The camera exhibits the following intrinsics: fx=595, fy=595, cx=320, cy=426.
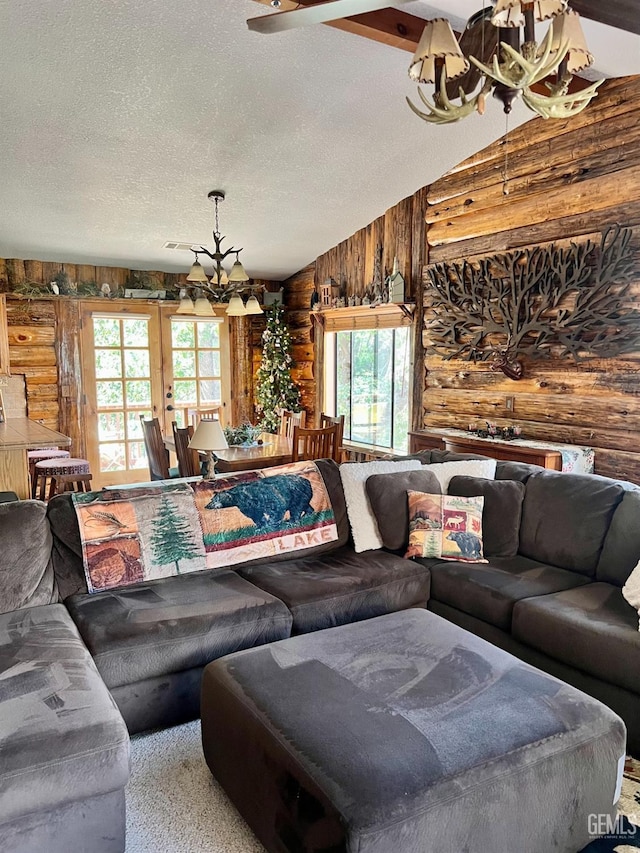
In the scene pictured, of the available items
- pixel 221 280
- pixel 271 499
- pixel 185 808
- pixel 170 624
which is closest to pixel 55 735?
pixel 185 808

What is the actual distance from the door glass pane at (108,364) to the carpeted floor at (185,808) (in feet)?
15.9

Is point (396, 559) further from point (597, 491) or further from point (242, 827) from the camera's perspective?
point (242, 827)

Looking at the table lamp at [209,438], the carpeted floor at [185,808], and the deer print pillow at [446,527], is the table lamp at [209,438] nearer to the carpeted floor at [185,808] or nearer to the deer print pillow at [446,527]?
the deer print pillow at [446,527]

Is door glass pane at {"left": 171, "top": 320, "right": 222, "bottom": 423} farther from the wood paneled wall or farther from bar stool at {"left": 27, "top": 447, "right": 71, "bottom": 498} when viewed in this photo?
the wood paneled wall

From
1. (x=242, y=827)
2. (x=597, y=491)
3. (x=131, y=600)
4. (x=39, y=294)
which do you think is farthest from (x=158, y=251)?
(x=242, y=827)

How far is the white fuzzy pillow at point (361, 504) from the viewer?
316 cm

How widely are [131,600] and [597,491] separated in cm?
221

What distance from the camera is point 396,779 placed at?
1423mm

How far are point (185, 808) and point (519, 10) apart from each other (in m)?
2.76

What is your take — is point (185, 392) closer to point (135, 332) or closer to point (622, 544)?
point (135, 332)

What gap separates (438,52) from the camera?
6.91 feet

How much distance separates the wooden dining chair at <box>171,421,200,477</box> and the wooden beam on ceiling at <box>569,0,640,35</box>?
129 inches

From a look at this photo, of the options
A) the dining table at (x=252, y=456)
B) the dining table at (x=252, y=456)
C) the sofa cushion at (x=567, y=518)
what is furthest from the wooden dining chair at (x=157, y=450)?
the sofa cushion at (x=567, y=518)

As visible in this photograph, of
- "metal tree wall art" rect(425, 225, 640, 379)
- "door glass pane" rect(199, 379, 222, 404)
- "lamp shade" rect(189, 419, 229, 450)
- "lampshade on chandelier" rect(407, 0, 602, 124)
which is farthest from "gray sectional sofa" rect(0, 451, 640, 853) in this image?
"door glass pane" rect(199, 379, 222, 404)
